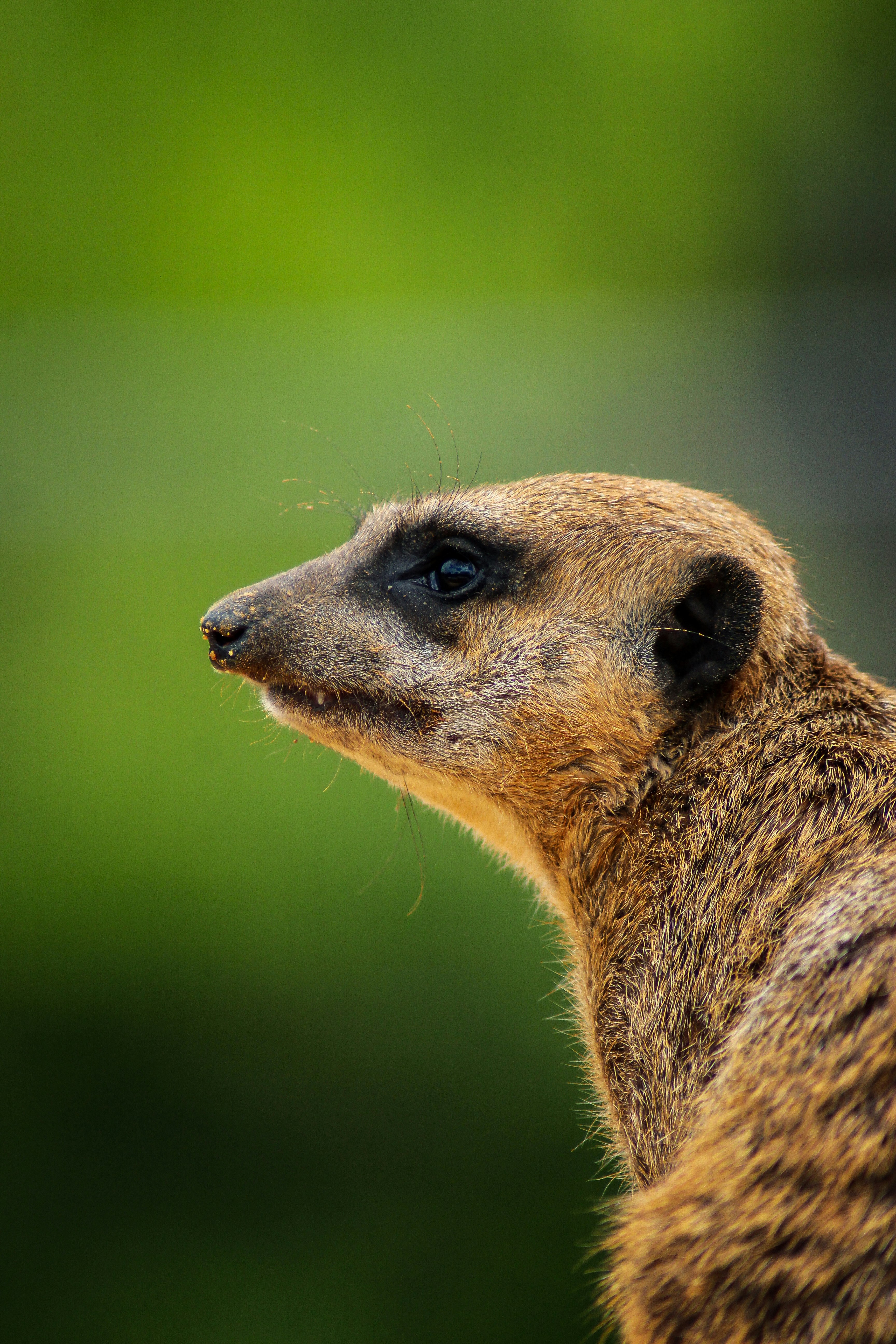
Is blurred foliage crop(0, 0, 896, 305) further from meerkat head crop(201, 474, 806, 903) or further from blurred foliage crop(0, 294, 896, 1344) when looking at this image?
meerkat head crop(201, 474, 806, 903)

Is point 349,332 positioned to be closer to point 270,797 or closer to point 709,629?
point 270,797

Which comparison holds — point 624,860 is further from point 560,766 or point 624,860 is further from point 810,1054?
point 810,1054

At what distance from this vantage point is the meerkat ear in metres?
1.25

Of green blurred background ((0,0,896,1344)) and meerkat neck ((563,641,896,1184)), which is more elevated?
green blurred background ((0,0,896,1344))

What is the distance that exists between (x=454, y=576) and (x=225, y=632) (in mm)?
293

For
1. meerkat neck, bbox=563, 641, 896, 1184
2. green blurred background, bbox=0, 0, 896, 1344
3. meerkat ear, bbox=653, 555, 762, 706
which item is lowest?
meerkat neck, bbox=563, 641, 896, 1184

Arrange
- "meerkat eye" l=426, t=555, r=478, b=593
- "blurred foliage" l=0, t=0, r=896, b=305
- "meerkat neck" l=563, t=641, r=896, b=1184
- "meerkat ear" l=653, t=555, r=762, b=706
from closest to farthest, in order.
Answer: "meerkat neck" l=563, t=641, r=896, b=1184 < "meerkat ear" l=653, t=555, r=762, b=706 < "meerkat eye" l=426, t=555, r=478, b=593 < "blurred foliage" l=0, t=0, r=896, b=305

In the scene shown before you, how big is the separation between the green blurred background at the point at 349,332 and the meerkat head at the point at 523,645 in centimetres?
148

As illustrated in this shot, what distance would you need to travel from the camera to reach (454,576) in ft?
4.45

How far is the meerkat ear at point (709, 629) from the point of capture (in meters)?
1.25

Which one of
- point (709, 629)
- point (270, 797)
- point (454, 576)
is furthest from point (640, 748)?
point (270, 797)

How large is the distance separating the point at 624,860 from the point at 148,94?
329cm

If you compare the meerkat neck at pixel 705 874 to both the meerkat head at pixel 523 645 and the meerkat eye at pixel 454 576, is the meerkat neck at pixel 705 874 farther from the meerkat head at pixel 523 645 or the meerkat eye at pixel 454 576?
the meerkat eye at pixel 454 576

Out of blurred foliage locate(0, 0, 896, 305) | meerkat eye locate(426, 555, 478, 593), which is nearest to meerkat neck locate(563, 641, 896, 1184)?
meerkat eye locate(426, 555, 478, 593)
